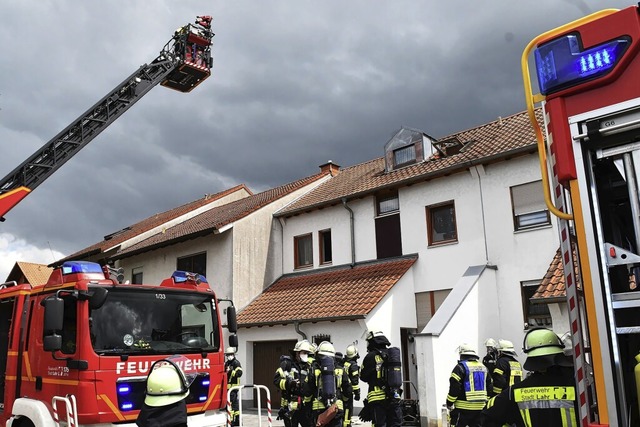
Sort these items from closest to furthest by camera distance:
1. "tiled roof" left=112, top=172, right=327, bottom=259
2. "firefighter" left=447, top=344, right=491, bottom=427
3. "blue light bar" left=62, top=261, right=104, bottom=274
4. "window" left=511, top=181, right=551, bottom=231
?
"blue light bar" left=62, top=261, right=104, bottom=274 < "firefighter" left=447, top=344, right=491, bottom=427 < "window" left=511, top=181, right=551, bottom=231 < "tiled roof" left=112, top=172, right=327, bottom=259

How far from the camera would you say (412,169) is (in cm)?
1709

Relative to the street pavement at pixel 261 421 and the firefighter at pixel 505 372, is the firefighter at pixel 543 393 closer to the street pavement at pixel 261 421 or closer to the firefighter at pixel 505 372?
the firefighter at pixel 505 372

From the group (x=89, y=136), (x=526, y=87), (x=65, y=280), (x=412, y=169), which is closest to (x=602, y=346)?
(x=526, y=87)

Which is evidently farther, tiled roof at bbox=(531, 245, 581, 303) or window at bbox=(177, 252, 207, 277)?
window at bbox=(177, 252, 207, 277)

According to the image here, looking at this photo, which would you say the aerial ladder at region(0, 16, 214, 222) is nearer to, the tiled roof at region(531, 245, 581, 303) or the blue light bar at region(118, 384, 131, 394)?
the blue light bar at region(118, 384, 131, 394)

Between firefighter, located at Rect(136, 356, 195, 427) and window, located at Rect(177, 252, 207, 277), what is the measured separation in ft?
51.7

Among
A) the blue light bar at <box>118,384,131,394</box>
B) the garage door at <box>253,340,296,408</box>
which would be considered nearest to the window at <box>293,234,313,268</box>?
the garage door at <box>253,340,296,408</box>

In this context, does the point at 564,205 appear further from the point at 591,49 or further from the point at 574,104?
the point at 591,49

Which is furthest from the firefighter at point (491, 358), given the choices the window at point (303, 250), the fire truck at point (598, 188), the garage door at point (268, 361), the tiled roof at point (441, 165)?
the window at point (303, 250)

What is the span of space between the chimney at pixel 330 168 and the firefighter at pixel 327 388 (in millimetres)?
14900

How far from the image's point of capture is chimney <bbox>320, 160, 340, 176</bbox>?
23.0 m

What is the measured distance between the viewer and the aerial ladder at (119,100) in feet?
35.9

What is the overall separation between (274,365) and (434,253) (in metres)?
5.88

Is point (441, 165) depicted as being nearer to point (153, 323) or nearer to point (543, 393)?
point (153, 323)
